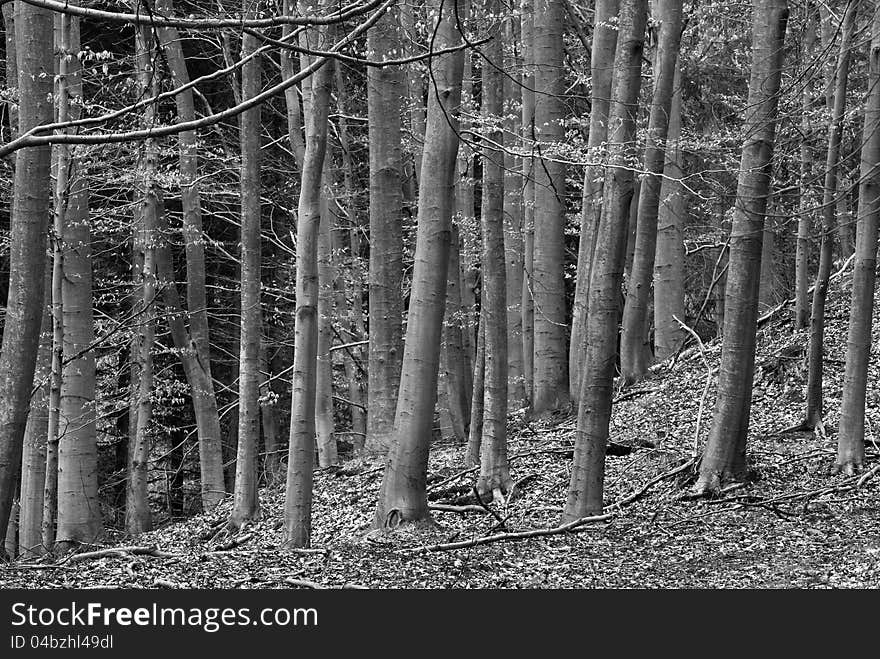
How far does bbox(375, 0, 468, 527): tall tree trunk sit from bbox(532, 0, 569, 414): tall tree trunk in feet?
19.9

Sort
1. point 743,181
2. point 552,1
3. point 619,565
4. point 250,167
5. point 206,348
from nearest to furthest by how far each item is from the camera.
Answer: point 619,565 → point 743,181 → point 250,167 → point 552,1 → point 206,348

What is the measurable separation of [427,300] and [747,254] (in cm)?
362

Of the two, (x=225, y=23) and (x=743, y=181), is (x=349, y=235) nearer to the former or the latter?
(x=743, y=181)

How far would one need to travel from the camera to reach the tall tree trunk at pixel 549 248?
48.7 ft

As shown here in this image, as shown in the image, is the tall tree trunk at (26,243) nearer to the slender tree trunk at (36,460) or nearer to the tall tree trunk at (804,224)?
the slender tree trunk at (36,460)

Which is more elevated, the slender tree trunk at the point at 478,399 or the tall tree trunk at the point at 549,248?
the tall tree trunk at the point at 549,248

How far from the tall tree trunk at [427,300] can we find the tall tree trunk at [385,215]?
3.18m

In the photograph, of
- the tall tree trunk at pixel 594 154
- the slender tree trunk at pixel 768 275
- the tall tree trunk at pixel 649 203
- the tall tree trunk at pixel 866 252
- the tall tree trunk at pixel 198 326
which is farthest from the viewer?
the slender tree trunk at pixel 768 275

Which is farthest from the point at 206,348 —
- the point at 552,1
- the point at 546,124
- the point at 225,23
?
the point at 225,23

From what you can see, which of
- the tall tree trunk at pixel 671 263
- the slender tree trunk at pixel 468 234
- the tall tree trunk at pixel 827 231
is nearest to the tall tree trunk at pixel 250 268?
the slender tree trunk at pixel 468 234

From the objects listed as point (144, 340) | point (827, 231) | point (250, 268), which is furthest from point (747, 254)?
point (144, 340)

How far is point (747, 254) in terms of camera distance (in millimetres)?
10109

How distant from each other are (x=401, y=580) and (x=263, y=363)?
14.4 m

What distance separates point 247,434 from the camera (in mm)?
12188
